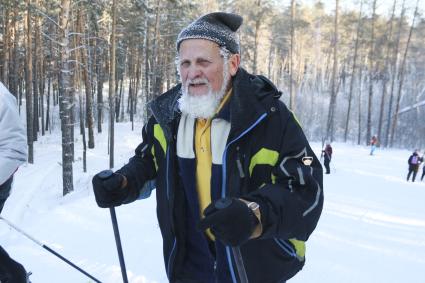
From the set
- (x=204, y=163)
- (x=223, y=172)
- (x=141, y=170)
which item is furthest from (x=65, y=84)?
(x=223, y=172)

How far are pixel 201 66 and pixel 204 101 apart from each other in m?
0.19

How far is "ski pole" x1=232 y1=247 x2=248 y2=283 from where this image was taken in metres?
1.88

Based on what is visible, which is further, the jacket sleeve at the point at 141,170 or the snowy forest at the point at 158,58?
the snowy forest at the point at 158,58

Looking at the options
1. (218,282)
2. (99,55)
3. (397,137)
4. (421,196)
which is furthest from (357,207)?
(397,137)

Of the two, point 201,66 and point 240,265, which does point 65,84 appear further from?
point 240,265

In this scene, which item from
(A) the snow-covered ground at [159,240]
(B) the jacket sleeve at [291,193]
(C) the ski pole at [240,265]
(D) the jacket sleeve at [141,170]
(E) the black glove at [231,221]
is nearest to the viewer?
(E) the black glove at [231,221]

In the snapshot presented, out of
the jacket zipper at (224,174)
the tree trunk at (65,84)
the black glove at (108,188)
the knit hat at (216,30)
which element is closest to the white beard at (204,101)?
the knit hat at (216,30)

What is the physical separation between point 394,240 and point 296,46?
48.9 m

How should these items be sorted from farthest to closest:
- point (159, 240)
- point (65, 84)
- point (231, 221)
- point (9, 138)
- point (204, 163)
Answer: point (65, 84), point (159, 240), point (9, 138), point (204, 163), point (231, 221)

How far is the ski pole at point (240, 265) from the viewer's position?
188 cm

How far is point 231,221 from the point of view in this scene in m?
1.54

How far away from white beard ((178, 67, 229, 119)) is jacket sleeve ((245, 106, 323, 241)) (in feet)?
1.28

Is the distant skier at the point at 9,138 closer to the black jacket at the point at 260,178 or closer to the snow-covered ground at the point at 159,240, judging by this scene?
the black jacket at the point at 260,178

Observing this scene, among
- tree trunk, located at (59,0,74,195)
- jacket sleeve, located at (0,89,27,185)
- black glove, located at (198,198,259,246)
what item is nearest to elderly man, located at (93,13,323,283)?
black glove, located at (198,198,259,246)
